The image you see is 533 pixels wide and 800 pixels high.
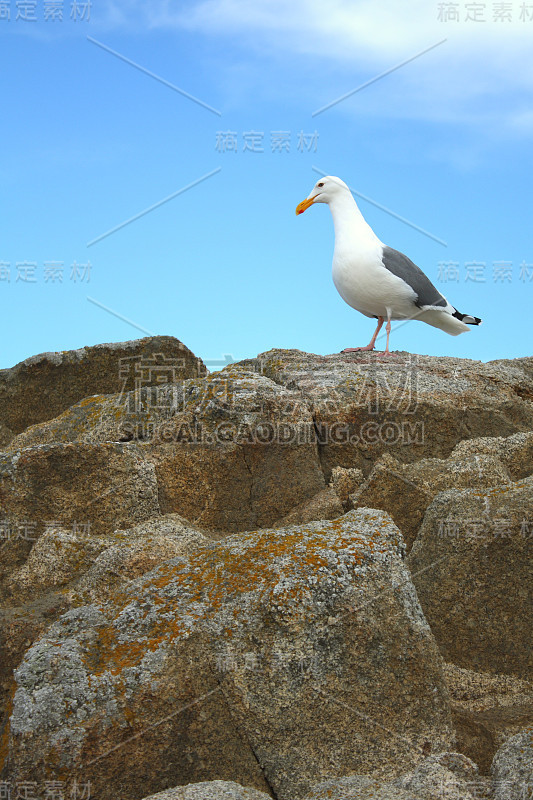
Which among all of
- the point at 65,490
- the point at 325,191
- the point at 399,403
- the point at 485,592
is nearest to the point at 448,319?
the point at 325,191

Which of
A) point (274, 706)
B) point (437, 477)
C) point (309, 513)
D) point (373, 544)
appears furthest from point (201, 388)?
point (274, 706)

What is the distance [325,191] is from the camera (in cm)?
1460

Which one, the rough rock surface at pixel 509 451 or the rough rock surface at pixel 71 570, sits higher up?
the rough rock surface at pixel 509 451

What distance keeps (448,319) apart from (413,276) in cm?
137

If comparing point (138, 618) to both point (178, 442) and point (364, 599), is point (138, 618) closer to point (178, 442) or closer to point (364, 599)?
point (364, 599)

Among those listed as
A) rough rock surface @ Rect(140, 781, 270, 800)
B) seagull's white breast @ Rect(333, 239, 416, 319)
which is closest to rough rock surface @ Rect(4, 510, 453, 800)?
rough rock surface @ Rect(140, 781, 270, 800)

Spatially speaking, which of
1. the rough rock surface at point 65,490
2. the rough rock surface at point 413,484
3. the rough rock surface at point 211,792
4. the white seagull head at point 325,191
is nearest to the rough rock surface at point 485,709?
the rough rock surface at point 413,484

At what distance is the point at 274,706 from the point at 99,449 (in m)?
3.80

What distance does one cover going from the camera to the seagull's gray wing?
13.3 metres

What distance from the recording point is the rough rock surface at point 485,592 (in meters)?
6.86

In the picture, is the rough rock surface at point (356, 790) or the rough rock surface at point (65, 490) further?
the rough rock surface at point (65, 490)

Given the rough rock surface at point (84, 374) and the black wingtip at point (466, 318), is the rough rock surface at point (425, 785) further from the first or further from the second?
the black wingtip at point (466, 318)

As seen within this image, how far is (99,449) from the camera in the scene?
336 inches

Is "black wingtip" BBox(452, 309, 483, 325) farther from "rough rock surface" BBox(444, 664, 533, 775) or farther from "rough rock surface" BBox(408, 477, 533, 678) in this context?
"rough rock surface" BBox(444, 664, 533, 775)
